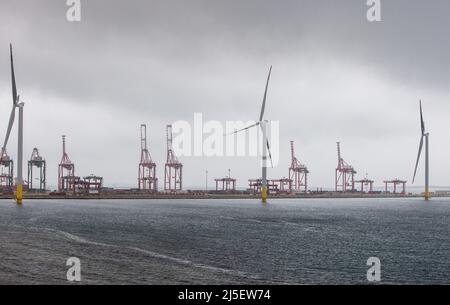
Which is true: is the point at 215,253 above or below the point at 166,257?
below

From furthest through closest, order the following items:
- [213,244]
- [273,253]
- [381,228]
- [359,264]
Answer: [381,228]
[213,244]
[273,253]
[359,264]

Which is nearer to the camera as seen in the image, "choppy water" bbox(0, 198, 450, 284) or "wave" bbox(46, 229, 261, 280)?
"choppy water" bbox(0, 198, 450, 284)

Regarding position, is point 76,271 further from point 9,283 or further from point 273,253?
point 273,253

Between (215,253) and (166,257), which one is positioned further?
(215,253)

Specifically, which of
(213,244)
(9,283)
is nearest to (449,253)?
(213,244)

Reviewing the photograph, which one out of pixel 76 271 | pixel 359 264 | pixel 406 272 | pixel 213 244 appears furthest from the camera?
pixel 213 244

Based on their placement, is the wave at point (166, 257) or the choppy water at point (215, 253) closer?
the choppy water at point (215, 253)

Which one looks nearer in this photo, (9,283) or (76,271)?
(9,283)
